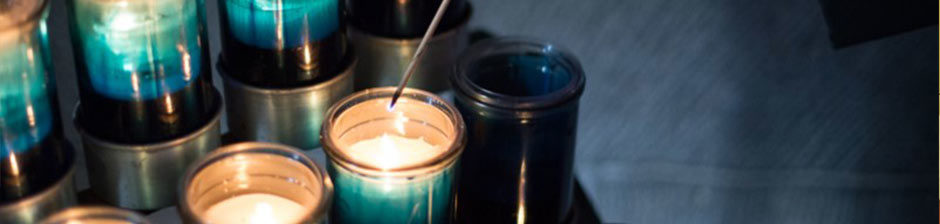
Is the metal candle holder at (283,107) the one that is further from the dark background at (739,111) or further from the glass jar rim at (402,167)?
the dark background at (739,111)

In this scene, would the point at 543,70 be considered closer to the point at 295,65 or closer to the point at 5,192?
the point at 295,65

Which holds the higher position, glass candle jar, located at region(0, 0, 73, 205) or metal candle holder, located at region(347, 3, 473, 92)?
glass candle jar, located at region(0, 0, 73, 205)

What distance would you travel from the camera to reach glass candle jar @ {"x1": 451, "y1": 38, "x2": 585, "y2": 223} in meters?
0.80

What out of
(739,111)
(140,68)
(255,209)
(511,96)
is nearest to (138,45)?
(140,68)

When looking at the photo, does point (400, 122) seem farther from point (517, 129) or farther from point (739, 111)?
point (739, 111)

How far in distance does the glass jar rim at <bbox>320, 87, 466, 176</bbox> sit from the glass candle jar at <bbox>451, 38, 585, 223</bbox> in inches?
1.6

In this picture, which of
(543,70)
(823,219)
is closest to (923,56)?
(823,219)

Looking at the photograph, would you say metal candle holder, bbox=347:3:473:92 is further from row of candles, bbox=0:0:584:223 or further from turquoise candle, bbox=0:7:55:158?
turquoise candle, bbox=0:7:55:158

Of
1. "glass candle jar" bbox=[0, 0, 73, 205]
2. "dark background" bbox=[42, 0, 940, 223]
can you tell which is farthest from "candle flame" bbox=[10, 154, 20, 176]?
"dark background" bbox=[42, 0, 940, 223]

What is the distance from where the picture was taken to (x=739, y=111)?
1.29 meters

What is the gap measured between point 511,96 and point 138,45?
0.25 m

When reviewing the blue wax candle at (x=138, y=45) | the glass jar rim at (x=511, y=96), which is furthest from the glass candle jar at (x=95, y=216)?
the glass jar rim at (x=511, y=96)

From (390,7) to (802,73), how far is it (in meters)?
0.59

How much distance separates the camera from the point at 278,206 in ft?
2.48
